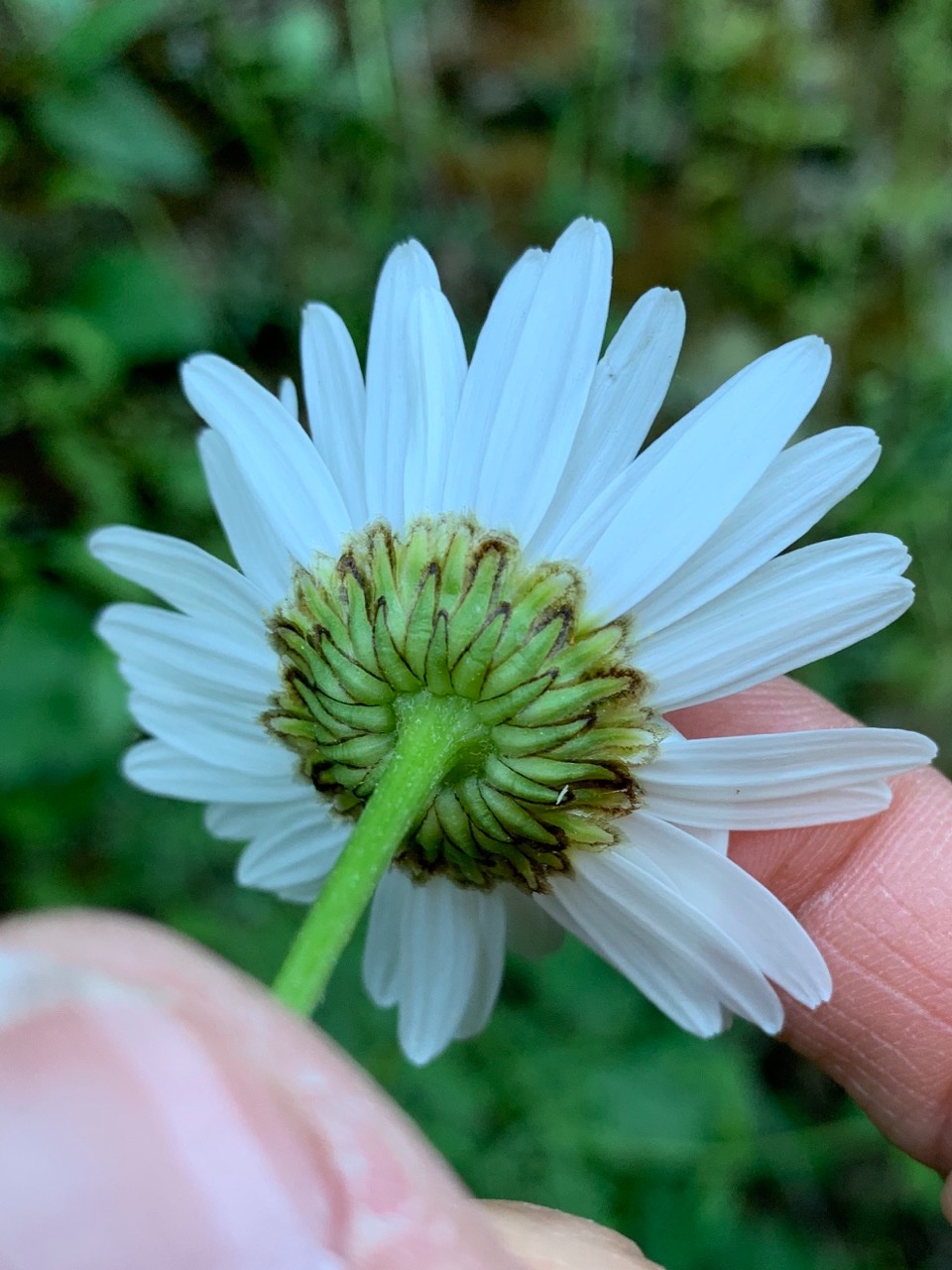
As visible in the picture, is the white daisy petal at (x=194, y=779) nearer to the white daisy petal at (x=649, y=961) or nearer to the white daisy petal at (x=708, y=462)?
the white daisy petal at (x=649, y=961)

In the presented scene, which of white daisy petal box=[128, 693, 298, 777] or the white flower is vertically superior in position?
the white flower

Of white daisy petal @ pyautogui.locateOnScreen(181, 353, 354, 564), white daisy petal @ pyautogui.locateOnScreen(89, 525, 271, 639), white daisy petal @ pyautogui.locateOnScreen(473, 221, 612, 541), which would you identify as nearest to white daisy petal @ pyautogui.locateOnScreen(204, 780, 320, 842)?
white daisy petal @ pyautogui.locateOnScreen(89, 525, 271, 639)

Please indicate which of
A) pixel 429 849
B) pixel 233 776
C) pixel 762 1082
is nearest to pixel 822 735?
pixel 429 849

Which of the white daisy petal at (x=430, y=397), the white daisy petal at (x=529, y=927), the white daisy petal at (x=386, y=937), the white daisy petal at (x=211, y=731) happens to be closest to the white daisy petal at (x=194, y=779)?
the white daisy petal at (x=211, y=731)

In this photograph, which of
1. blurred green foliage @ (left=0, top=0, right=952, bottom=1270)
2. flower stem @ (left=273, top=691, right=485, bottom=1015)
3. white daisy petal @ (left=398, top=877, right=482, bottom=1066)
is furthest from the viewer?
blurred green foliage @ (left=0, top=0, right=952, bottom=1270)

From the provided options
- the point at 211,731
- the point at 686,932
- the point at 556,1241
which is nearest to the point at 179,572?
the point at 211,731

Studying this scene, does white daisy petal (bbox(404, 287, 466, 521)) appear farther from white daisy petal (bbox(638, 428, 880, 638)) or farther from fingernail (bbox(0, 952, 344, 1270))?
fingernail (bbox(0, 952, 344, 1270))

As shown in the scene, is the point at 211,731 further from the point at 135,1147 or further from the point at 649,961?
the point at 135,1147
